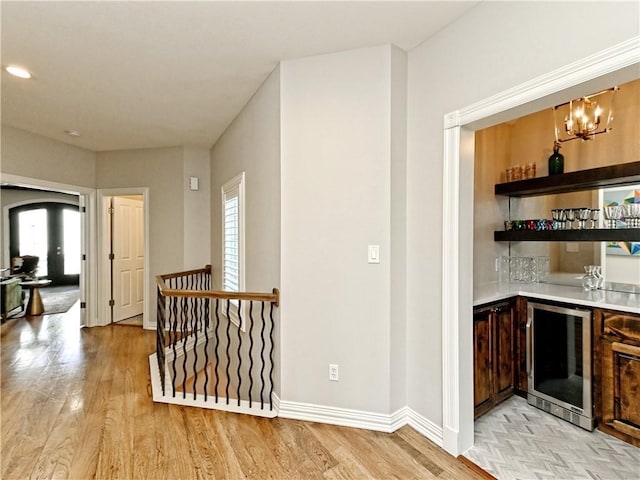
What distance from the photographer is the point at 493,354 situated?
2602 mm

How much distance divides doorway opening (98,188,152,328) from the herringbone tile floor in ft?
15.1

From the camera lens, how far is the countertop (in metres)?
2.30

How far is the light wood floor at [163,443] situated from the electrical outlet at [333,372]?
0.33 meters

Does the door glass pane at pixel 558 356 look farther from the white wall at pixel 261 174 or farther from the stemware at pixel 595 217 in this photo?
the white wall at pixel 261 174

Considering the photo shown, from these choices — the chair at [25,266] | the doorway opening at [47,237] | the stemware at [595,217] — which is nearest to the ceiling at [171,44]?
the stemware at [595,217]

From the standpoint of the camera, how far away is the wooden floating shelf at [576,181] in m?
2.37

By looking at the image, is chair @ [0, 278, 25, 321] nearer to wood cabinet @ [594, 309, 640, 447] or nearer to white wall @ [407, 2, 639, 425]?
white wall @ [407, 2, 639, 425]

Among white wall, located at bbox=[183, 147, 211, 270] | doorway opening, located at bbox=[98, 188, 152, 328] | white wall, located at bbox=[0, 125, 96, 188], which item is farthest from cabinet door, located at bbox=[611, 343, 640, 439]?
white wall, located at bbox=[0, 125, 96, 188]

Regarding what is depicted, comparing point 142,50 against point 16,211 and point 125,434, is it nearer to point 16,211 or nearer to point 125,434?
point 125,434

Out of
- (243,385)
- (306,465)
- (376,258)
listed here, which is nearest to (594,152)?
(376,258)

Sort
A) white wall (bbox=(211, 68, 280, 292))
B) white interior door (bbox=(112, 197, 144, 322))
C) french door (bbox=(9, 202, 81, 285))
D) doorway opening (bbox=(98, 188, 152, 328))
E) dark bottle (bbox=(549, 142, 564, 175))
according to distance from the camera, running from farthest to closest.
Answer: french door (bbox=(9, 202, 81, 285))
white interior door (bbox=(112, 197, 144, 322))
doorway opening (bbox=(98, 188, 152, 328))
dark bottle (bbox=(549, 142, 564, 175))
white wall (bbox=(211, 68, 280, 292))

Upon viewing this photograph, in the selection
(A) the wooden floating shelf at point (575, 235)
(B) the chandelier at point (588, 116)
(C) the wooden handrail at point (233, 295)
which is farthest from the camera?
(C) the wooden handrail at point (233, 295)

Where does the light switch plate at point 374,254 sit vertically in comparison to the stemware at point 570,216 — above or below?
below

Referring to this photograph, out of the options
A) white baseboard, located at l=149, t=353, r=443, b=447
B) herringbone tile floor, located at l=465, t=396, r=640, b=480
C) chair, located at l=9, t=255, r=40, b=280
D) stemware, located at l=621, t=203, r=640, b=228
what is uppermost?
stemware, located at l=621, t=203, r=640, b=228
